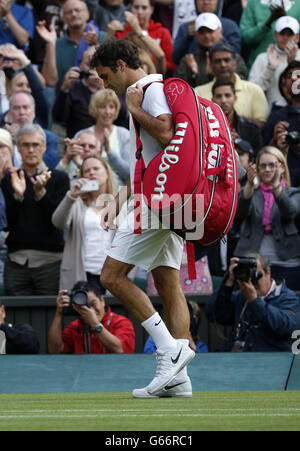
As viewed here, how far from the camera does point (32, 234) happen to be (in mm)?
8781

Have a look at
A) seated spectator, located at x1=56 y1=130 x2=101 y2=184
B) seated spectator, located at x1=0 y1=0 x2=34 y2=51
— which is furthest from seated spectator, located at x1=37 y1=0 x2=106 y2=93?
seated spectator, located at x1=56 y1=130 x2=101 y2=184

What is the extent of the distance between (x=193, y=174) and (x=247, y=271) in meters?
2.45

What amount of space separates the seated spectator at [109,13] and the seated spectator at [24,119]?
2252mm

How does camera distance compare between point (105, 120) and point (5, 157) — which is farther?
point (105, 120)

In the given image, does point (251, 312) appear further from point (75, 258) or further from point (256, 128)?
point (256, 128)

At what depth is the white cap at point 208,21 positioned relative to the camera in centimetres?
1088

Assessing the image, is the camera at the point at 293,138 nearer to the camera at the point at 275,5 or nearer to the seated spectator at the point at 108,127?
the seated spectator at the point at 108,127

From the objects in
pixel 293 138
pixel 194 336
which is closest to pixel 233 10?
pixel 293 138

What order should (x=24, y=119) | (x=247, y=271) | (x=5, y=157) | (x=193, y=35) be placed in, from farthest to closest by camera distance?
1. (x=193, y=35)
2. (x=24, y=119)
3. (x=5, y=157)
4. (x=247, y=271)

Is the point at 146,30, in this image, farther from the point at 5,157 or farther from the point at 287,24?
the point at 5,157

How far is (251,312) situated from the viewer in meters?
7.30

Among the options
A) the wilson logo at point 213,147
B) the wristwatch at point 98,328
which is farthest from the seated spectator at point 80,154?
the wilson logo at point 213,147

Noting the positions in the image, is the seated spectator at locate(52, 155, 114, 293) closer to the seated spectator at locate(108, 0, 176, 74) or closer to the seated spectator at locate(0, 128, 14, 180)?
the seated spectator at locate(0, 128, 14, 180)

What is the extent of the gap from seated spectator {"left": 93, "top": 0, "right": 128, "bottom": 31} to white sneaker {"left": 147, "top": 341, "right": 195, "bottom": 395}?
295 inches
